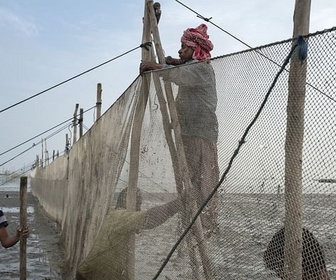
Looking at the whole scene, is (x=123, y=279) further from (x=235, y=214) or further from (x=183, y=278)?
(x=235, y=214)

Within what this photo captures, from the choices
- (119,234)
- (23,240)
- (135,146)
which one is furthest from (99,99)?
(119,234)

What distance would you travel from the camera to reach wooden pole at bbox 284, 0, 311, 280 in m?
2.58

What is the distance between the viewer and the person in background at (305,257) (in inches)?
101

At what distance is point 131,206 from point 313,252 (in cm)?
206

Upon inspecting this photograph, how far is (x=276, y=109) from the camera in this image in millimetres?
2713

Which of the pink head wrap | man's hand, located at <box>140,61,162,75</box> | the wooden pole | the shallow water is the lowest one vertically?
the shallow water

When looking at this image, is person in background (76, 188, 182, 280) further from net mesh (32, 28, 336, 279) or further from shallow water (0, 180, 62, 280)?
shallow water (0, 180, 62, 280)

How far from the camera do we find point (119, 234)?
4258 millimetres

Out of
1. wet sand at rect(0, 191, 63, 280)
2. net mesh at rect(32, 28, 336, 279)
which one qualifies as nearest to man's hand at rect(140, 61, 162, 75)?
net mesh at rect(32, 28, 336, 279)

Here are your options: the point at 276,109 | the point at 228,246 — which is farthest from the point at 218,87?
the point at 228,246

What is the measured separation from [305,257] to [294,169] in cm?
48

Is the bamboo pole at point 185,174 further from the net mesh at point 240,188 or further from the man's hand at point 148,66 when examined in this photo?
the man's hand at point 148,66

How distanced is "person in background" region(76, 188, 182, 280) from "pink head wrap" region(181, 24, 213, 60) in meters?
1.30

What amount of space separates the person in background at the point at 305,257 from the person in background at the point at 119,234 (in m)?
0.99
